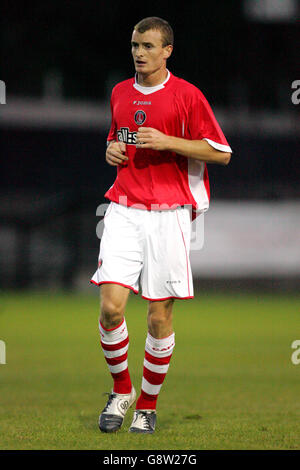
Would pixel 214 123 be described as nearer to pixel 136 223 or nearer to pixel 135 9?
pixel 136 223

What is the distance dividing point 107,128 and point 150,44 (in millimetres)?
17793

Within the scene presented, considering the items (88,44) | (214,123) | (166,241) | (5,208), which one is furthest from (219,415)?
(88,44)

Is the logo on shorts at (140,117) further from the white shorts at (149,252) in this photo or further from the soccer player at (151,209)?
the white shorts at (149,252)

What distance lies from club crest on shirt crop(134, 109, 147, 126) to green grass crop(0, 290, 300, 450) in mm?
1927

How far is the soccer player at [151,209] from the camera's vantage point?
5277 mm

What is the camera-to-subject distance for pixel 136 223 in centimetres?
535

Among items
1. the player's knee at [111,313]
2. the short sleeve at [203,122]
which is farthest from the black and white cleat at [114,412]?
the short sleeve at [203,122]

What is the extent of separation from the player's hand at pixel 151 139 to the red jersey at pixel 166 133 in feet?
0.63

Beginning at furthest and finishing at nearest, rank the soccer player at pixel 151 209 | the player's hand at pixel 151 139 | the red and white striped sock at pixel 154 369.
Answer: the red and white striped sock at pixel 154 369 < the soccer player at pixel 151 209 < the player's hand at pixel 151 139

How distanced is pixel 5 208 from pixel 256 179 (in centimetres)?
689

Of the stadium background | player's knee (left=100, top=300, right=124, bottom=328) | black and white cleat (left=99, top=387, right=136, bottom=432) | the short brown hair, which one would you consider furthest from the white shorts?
the stadium background

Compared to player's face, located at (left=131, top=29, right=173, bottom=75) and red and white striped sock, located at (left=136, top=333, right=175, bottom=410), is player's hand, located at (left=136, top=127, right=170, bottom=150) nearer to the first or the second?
player's face, located at (left=131, top=29, right=173, bottom=75)

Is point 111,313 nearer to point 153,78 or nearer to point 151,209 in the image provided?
point 151,209

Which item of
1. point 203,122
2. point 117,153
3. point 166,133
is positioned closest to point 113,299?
point 117,153
